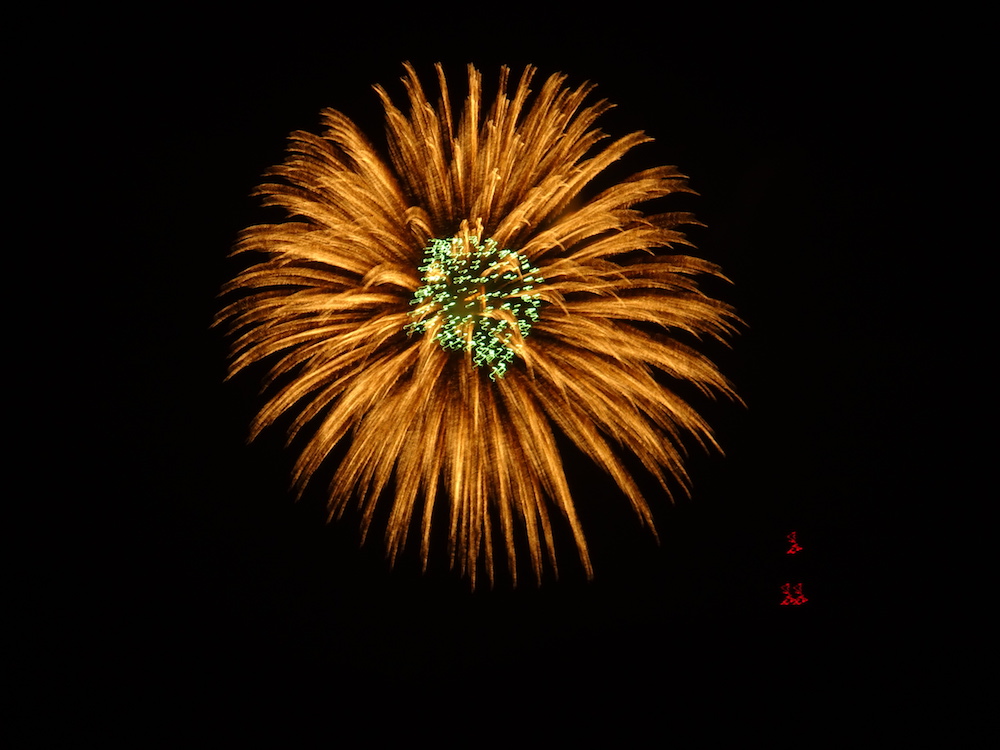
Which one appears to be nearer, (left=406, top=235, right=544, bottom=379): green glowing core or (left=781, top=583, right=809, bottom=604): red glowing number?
(left=406, top=235, right=544, bottom=379): green glowing core

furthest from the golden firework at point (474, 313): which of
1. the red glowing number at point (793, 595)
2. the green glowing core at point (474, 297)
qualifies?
the red glowing number at point (793, 595)

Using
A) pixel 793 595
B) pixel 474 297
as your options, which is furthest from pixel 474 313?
pixel 793 595

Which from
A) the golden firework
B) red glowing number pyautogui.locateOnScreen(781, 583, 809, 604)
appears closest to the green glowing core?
the golden firework

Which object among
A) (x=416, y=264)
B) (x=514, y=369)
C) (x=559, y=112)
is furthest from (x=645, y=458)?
(x=559, y=112)

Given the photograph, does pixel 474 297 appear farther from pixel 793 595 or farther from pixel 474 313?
pixel 793 595

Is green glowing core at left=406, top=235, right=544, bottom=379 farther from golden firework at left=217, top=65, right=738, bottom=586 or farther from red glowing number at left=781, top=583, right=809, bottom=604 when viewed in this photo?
red glowing number at left=781, top=583, right=809, bottom=604

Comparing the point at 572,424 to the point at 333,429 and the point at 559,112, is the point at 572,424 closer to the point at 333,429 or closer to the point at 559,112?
the point at 333,429

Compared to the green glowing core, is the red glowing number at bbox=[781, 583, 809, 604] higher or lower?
lower
